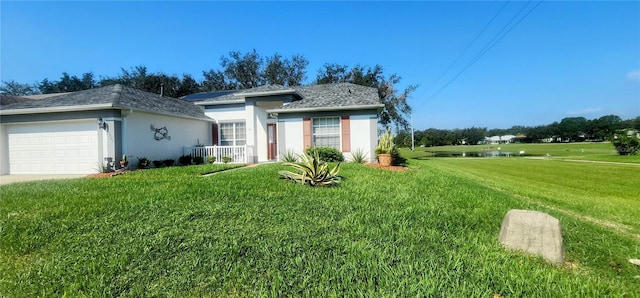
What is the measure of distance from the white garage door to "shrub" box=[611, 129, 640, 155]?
37.5 metres

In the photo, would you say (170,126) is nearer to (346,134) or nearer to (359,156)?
(346,134)

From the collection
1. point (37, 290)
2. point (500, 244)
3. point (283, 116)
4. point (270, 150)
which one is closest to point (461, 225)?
point (500, 244)

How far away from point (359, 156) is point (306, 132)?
3.12m

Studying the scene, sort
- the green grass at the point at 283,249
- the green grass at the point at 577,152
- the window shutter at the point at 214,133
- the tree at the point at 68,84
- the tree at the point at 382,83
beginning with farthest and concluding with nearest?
the tree at the point at 68,84
the tree at the point at 382,83
the green grass at the point at 577,152
the window shutter at the point at 214,133
the green grass at the point at 283,249

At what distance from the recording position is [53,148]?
39.3ft

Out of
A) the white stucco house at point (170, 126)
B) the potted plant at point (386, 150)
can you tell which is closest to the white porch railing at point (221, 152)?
the white stucco house at point (170, 126)

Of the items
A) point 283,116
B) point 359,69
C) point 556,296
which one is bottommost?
point 556,296

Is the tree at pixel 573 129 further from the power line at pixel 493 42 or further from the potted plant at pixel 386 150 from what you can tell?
the potted plant at pixel 386 150

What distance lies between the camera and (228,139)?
1705 centimetres

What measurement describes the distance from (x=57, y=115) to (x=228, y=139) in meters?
7.74

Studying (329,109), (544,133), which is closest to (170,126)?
(329,109)

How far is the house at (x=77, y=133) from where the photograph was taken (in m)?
11.3

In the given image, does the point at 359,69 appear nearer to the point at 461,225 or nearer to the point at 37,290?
the point at 461,225

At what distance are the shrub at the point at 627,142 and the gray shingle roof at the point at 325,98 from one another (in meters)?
23.9
